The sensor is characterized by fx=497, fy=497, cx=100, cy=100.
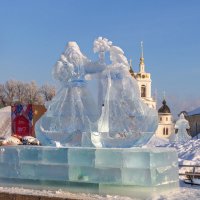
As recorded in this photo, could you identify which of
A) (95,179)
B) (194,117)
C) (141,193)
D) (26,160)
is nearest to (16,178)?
(26,160)

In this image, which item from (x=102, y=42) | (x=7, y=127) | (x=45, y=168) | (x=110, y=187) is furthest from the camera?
(x=7, y=127)

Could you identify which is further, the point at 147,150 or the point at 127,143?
the point at 127,143

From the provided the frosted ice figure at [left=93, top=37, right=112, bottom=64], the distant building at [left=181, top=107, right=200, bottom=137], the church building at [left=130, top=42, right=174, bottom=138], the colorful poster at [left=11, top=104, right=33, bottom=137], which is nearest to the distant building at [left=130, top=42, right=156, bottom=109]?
the church building at [left=130, top=42, right=174, bottom=138]

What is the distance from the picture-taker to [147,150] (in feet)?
36.4

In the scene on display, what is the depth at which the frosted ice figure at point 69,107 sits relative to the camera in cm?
1273

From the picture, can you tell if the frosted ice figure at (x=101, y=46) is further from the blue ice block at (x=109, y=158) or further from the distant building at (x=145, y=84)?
the distant building at (x=145, y=84)

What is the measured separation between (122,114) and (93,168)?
1830 mm

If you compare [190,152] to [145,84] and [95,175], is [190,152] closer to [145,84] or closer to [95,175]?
[95,175]

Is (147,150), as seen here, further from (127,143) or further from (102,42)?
(102,42)

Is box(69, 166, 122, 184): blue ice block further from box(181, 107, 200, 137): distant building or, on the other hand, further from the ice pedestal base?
box(181, 107, 200, 137): distant building

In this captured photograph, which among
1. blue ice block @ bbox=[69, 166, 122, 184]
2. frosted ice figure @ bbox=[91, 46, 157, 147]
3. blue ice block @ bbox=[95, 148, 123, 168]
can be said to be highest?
frosted ice figure @ bbox=[91, 46, 157, 147]

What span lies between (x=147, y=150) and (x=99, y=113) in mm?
1998

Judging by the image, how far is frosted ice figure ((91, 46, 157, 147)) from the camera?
12163 mm

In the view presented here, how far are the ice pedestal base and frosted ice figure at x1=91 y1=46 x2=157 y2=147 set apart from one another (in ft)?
2.86
